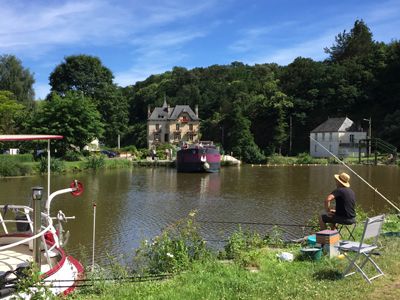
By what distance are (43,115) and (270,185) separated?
95.1 ft

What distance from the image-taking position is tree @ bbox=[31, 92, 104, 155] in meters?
49.4

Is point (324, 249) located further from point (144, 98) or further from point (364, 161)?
point (144, 98)

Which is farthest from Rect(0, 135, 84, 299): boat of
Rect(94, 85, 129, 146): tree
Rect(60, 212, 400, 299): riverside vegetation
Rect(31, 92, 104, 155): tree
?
Rect(94, 85, 129, 146): tree

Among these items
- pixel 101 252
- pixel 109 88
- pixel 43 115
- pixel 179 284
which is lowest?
pixel 101 252

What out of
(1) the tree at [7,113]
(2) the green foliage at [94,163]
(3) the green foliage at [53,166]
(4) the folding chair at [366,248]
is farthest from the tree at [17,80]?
(4) the folding chair at [366,248]

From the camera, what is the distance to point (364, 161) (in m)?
62.8

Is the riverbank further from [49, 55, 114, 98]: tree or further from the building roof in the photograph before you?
the building roof

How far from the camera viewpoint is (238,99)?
9625 centimetres

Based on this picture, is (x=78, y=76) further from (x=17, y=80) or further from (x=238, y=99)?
(x=238, y=99)

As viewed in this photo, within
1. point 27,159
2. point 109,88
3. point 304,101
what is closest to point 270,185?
point 27,159

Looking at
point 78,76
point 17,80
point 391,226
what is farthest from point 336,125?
point 391,226

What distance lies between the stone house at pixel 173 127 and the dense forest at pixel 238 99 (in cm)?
459

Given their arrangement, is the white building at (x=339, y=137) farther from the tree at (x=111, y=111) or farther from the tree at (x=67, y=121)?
the tree at (x=67, y=121)

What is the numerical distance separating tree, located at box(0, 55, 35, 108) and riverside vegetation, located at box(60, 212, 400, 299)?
208 ft
